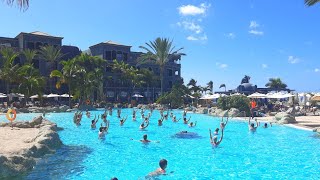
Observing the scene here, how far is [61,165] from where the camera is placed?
9867 millimetres

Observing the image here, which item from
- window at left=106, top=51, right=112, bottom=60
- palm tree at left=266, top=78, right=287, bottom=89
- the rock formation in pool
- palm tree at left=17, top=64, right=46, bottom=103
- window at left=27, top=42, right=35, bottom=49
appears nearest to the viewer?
the rock formation in pool

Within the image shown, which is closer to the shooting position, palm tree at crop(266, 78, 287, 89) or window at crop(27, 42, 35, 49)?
window at crop(27, 42, 35, 49)

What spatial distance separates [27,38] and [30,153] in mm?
41502

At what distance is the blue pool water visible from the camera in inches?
365

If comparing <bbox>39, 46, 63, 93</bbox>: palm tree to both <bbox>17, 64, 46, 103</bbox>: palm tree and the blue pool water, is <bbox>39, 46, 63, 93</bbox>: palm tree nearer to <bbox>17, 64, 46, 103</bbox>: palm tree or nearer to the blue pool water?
<bbox>17, 64, 46, 103</bbox>: palm tree

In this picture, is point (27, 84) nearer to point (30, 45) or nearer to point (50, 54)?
point (50, 54)

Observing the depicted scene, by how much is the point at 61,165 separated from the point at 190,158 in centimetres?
426

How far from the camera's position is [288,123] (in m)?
21.6

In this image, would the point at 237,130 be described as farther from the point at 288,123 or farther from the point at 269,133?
the point at 288,123

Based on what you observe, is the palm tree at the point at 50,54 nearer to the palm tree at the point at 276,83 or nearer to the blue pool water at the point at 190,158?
the blue pool water at the point at 190,158

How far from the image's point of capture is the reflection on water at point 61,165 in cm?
873

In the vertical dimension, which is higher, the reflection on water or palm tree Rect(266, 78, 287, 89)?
palm tree Rect(266, 78, 287, 89)

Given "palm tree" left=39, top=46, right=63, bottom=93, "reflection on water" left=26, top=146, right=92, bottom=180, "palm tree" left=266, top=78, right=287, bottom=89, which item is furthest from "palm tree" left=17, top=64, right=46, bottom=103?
"palm tree" left=266, top=78, right=287, bottom=89

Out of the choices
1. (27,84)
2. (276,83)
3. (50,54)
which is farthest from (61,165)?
(276,83)
